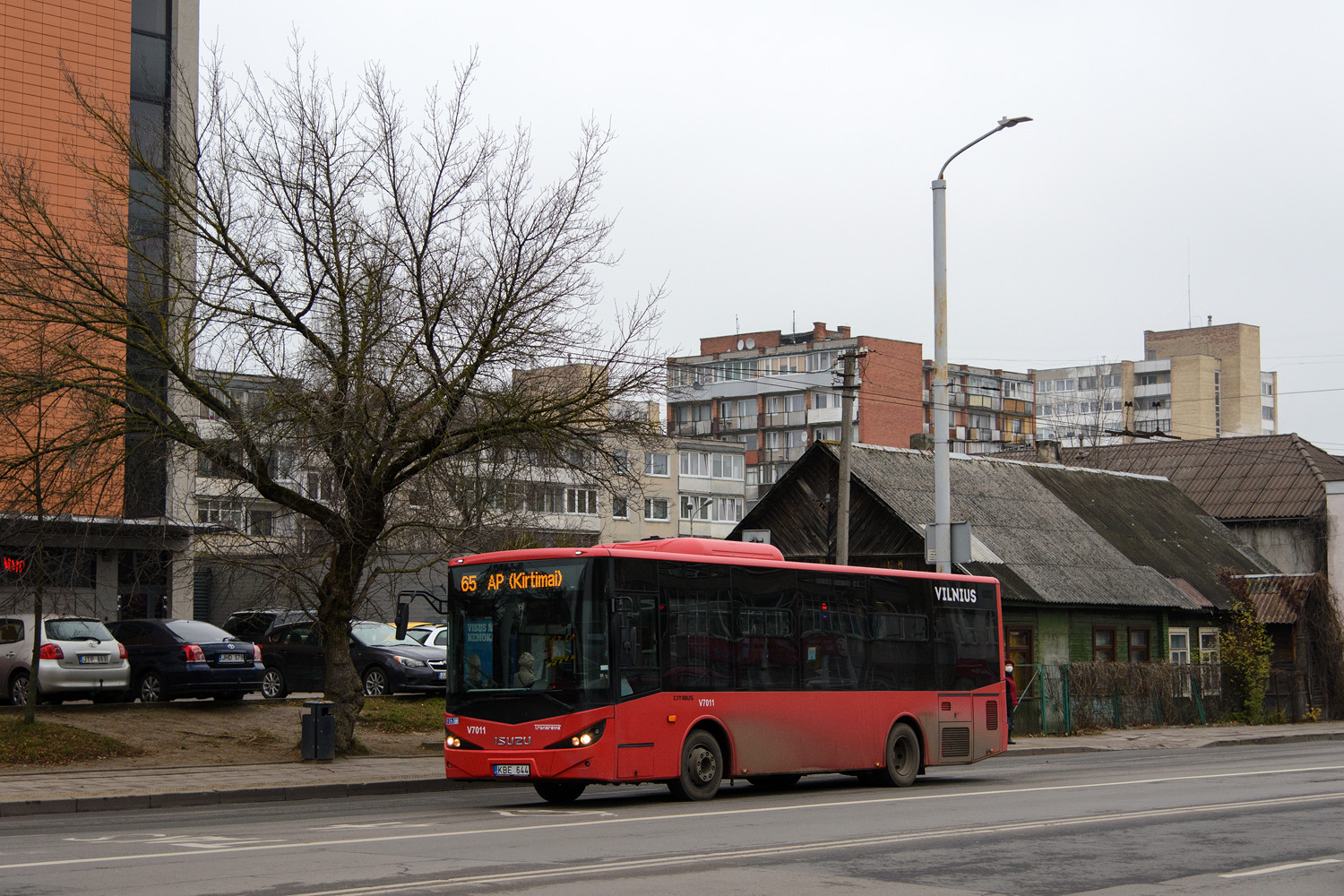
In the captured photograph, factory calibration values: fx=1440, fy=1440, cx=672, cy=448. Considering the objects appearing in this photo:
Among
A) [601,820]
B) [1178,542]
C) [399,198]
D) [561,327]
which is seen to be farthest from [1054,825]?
[1178,542]

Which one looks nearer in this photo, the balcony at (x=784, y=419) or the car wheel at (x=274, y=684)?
the car wheel at (x=274, y=684)

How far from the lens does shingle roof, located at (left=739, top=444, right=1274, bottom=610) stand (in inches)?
1515

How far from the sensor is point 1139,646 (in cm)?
4209

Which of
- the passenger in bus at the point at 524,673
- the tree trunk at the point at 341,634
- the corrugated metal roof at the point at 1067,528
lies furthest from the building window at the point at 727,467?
the passenger in bus at the point at 524,673

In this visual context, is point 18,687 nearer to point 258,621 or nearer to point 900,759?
point 258,621

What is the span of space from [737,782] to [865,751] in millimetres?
2611

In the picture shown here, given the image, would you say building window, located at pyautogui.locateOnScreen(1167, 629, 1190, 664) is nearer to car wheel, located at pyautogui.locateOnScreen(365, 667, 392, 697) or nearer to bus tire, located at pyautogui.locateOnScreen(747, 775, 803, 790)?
car wheel, located at pyautogui.locateOnScreen(365, 667, 392, 697)

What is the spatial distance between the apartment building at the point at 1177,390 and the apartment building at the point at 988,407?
11.4ft

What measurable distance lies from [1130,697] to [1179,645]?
647cm

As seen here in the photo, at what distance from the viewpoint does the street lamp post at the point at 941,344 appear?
25.6m

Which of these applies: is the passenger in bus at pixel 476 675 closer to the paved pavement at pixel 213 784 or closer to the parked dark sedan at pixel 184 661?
the paved pavement at pixel 213 784

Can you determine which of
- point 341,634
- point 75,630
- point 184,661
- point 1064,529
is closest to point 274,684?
point 184,661

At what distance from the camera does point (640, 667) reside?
16234 millimetres

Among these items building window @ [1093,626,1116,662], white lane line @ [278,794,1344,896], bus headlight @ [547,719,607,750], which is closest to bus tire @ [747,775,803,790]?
bus headlight @ [547,719,607,750]
